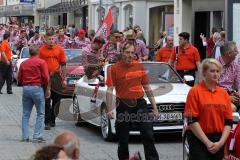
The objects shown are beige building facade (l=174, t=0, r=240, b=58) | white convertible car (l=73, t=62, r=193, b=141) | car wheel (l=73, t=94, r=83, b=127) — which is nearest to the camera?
white convertible car (l=73, t=62, r=193, b=141)

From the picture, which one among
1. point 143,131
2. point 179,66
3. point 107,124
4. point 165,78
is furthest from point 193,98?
point 179,66

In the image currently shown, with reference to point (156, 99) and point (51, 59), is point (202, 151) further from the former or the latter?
point (51, 59)

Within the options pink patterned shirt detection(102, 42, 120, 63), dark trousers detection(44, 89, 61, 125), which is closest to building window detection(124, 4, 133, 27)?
pink patterned shirt detection(102, 42, 120, 63)

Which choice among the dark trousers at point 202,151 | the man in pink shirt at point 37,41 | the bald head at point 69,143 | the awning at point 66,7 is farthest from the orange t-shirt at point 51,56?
the awning at point 66,7

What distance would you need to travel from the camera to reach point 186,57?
14.6 metres

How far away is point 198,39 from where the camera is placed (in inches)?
1129

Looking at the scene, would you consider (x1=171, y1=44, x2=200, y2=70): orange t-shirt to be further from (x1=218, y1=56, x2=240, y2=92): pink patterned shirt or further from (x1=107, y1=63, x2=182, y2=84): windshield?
(x1=218, y1=56, x2=240, y2=92): pink patterned shirt

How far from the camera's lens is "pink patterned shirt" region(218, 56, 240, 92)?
908 cm

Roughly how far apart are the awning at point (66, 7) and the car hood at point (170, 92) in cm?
3448

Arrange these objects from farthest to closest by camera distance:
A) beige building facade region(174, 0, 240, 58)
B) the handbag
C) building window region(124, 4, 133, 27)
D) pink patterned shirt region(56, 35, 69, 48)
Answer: building window region(124, 4, 133, 27), beige building facade region(174, 0, 240, 58), pink patterned shirt region(56, 35, 69, 48), the handbag

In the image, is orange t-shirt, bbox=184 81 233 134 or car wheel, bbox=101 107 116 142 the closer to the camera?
orange t-shirt, bbox=184 81 233 134

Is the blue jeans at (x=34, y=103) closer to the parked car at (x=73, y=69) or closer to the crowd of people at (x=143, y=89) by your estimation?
the crowd of people at (x=143, y=89)

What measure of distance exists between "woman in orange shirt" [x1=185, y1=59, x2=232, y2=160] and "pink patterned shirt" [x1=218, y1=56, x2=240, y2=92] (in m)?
2.50

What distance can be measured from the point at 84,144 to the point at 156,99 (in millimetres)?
1451
